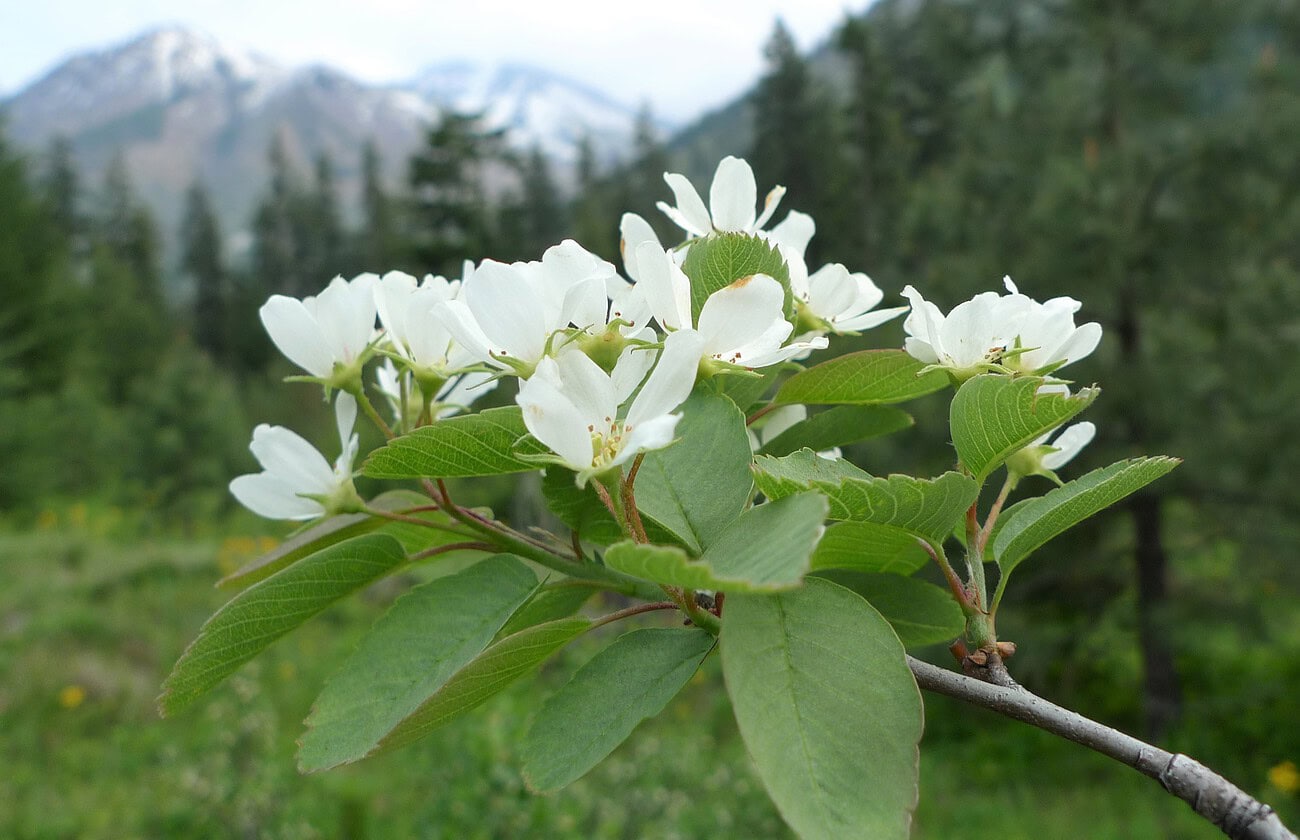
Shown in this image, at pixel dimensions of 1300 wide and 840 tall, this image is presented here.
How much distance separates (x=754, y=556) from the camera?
449 millimetres

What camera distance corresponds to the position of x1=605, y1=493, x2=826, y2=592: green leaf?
1.34 feet

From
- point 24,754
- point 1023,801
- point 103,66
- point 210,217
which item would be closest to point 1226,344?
point 1023,801

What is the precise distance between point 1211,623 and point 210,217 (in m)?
32.3

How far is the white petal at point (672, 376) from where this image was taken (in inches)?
20.2

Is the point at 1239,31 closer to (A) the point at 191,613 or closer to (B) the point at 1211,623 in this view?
(B) the point at 1211,623

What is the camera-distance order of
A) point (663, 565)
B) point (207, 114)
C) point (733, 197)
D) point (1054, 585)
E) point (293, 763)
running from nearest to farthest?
point (663, 565), point (733, 197), point (293, 763), point (1054, 585), point (207, 114)

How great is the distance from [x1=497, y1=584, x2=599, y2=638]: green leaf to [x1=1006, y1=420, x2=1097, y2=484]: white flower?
326 millimetres

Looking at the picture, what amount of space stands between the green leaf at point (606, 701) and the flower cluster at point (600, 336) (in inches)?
5.0

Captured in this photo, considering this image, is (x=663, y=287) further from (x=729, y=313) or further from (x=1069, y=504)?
(x=1069, y=504)

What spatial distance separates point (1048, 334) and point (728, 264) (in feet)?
0.74

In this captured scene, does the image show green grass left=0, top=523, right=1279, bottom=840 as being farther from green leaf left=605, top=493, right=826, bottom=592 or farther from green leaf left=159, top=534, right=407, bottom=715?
green leaf left=605, top=493, right=826, bottom=592

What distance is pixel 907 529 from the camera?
55cm

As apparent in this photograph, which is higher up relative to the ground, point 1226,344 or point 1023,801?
point 1226,344

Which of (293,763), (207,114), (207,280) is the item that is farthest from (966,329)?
(207,114)
